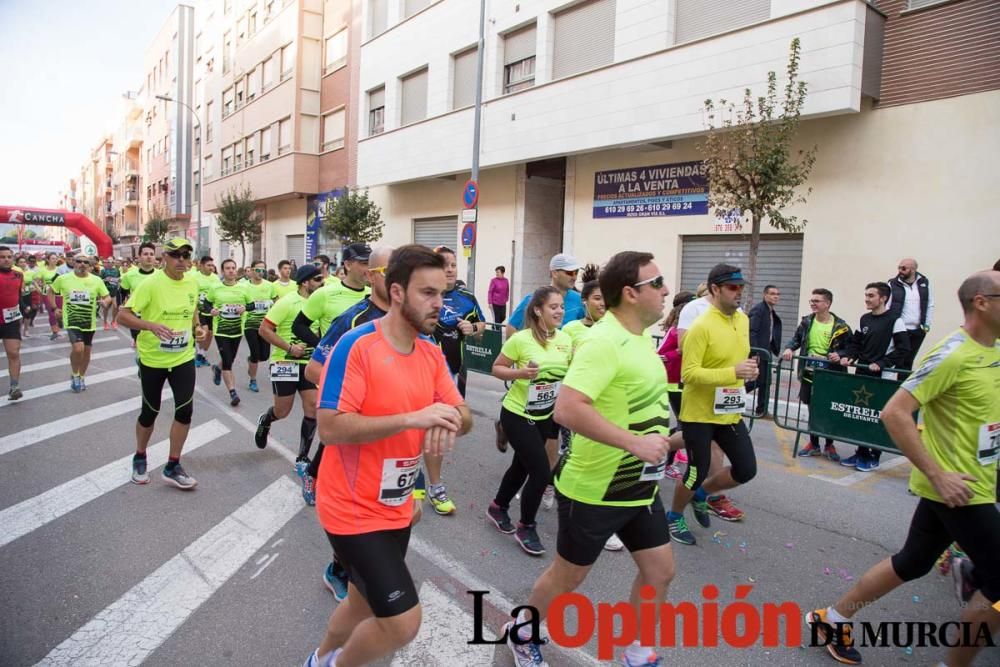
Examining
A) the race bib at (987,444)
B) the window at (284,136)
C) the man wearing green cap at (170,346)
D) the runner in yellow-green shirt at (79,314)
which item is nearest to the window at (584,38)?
the runner in yellow-green shirt at (79,314)

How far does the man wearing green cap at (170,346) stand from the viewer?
533 cm

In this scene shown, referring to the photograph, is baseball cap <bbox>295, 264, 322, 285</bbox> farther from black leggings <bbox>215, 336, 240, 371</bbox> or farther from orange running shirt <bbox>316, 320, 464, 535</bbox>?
orange running shirt <bbox>316, 320, 464, 535</bbox>

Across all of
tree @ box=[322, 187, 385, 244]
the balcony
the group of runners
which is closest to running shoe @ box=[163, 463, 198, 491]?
the group of runners

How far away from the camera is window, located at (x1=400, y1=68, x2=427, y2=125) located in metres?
21.7

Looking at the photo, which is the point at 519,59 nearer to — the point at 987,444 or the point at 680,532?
the point at 680,532

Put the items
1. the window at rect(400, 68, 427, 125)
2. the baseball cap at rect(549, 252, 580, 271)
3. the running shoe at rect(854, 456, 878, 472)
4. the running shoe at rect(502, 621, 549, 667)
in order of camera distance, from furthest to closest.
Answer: the window at rect(400, 68, 427, 125) < the running shoe at rect(854, 456, 878, 472) < the baseball cap at rect(549, 252, 580, 271) < the running shoe at rect(502, 621, 549, 667)

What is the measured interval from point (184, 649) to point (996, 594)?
3.57 meters

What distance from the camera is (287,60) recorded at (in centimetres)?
2958

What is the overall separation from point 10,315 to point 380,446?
9004 millimetres

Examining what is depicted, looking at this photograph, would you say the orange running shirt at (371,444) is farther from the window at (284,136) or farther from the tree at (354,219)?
the window at (284,136)

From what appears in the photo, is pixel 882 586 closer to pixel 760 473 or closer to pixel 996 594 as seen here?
pixel 996 594

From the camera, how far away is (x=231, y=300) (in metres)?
10.2

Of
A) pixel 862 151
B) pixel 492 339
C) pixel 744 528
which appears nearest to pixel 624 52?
pixel 862 151

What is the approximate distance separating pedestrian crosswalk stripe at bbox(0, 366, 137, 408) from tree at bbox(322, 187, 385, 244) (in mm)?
10964
